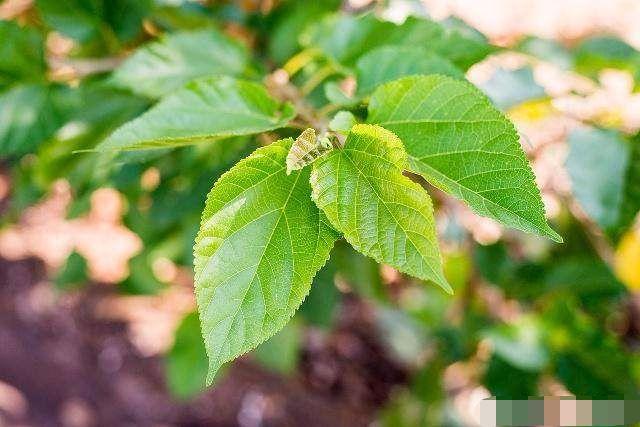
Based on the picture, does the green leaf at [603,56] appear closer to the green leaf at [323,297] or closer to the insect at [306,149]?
the green leaf at [323,297]

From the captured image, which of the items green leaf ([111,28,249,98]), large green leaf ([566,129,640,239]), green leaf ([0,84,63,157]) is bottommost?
large green leaf ([566,129,640,239])

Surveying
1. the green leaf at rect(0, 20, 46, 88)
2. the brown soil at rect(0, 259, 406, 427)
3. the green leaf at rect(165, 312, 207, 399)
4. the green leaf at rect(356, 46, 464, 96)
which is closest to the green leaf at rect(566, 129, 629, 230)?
the green leaf at rect(356, 46, 464, 96)

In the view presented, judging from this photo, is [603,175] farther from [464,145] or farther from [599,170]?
[464,145]

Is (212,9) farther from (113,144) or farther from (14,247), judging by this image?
(14,247)

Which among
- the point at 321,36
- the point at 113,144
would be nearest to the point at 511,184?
the point at 113,144

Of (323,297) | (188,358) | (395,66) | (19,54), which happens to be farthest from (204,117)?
(188,358)

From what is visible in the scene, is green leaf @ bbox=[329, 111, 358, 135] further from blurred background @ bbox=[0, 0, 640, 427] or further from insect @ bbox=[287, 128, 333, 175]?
blurred background @ bbox=[0, 0, 640, 427]
